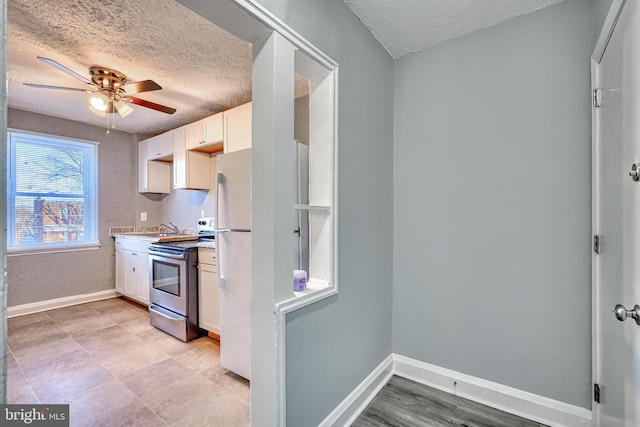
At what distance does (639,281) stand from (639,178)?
35 cm

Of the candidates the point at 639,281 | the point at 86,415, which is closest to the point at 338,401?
the point at 639,281

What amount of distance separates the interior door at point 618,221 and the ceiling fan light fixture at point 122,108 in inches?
134

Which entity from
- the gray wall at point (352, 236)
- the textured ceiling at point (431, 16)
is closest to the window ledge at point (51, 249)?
the gray wall at point (352, 236)

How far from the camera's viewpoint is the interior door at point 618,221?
0.99 m

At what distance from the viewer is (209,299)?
2688 millimetres

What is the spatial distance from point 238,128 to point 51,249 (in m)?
3.12

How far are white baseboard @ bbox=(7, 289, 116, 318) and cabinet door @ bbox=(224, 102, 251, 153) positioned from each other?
3088mm

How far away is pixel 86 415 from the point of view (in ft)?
5.83

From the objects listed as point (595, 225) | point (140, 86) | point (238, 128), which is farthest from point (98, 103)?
point (595, 225)

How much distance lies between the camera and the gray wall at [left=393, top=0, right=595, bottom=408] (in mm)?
1628

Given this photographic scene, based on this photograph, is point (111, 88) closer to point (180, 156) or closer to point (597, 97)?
point (180, 156)

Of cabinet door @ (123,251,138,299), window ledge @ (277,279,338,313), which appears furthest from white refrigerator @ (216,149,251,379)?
cabinet door @ (123,251,138,299)

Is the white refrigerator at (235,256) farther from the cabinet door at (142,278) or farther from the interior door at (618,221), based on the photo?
the cabinet door at (142,278)

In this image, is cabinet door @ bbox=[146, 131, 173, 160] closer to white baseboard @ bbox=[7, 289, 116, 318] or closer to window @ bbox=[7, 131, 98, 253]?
window @ bbox=[7, 131, 98, 253]
